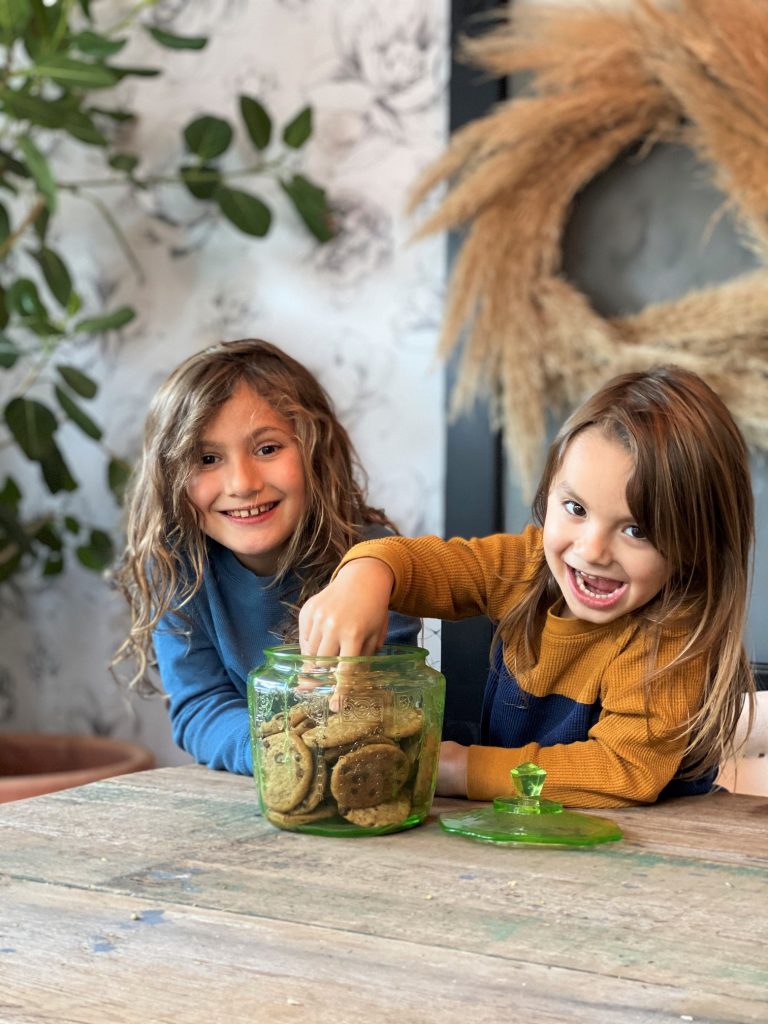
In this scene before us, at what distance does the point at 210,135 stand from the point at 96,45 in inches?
9.3

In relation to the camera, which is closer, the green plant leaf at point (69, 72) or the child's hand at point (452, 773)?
the child's hand at point (452, 773)

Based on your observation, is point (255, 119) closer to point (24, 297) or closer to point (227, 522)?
point (24, 297)

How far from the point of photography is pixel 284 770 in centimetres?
→ 84

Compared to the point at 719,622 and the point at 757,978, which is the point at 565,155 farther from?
the point at 757,978

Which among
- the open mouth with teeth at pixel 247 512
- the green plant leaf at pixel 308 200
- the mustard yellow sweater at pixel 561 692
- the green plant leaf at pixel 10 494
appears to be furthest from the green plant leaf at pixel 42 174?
the mustard yellow sweater at pixel 561 692

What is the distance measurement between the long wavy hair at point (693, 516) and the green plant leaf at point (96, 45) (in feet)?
4.10

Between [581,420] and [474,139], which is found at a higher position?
[474,139]

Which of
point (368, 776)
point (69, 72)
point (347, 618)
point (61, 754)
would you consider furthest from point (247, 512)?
point (61, 754)

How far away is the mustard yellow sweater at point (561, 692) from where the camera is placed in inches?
37.3

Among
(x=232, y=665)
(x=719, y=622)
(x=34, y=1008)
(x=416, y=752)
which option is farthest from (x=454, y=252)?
(x=34, y=1008)

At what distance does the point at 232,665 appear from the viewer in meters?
1.17

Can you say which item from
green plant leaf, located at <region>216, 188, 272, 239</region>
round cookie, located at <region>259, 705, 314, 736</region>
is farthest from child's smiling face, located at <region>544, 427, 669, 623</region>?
green plant leaf, located at <region>216, 188, 272, 239</region>

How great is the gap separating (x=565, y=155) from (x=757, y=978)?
1.44 metres

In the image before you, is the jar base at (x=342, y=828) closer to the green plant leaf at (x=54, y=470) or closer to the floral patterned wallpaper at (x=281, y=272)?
the floral patterned wallpaper at (x=281, y=272)
